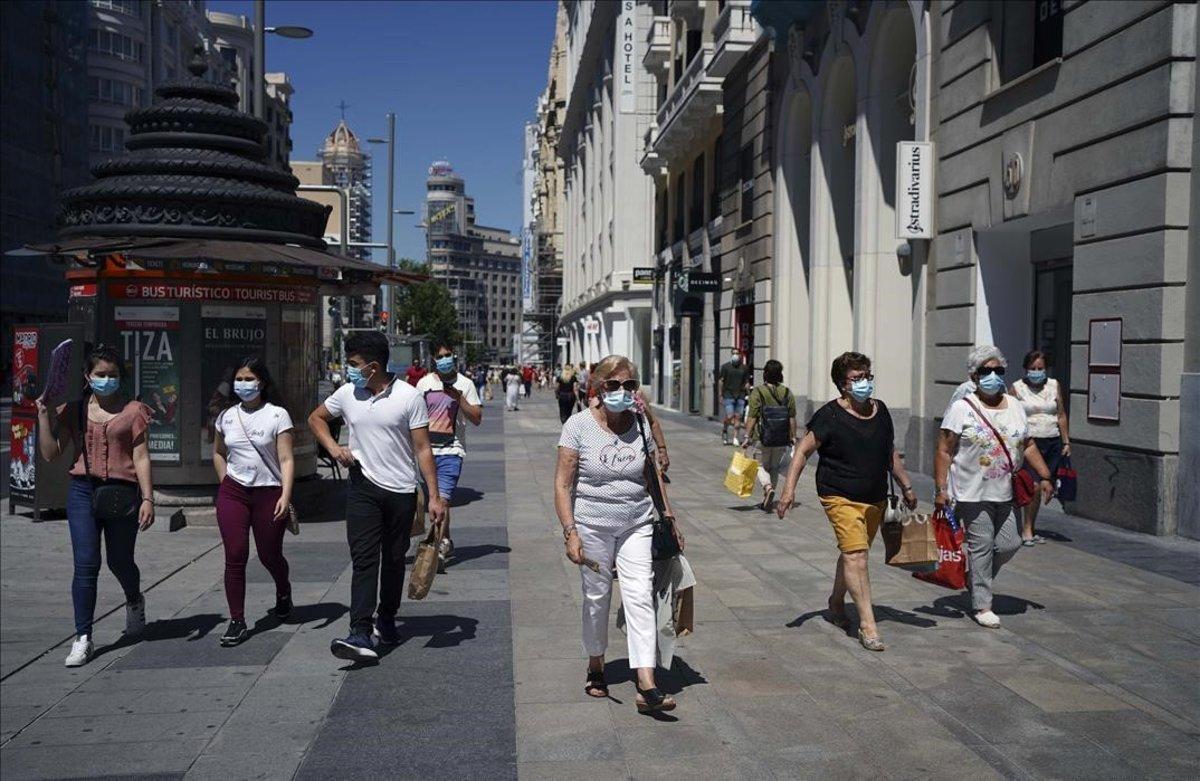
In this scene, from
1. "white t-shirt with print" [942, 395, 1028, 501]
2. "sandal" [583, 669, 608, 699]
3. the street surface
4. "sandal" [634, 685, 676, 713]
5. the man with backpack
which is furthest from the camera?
the man with backpack

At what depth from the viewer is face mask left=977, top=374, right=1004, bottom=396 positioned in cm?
714

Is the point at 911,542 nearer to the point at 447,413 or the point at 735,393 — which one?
the point at 447,413

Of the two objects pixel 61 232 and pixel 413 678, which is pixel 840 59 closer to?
pixel 61 232

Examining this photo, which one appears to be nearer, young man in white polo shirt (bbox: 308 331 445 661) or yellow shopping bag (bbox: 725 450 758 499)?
young man in white polo shirt (bbox: 308 331 445 661)

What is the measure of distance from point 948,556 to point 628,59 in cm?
4033

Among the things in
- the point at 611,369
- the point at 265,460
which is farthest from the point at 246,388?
the point at 611,369

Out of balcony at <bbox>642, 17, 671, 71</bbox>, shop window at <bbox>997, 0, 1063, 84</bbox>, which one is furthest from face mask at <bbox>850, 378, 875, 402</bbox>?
balcony at <bbox>642, 17, 671, 71</bbox>

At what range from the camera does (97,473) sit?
6.55m

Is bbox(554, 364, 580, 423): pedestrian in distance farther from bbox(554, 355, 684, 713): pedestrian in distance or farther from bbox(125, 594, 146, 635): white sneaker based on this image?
bbox(554, 355, 684, 713): pedestrian in distance

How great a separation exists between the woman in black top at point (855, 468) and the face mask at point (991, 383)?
0.82m

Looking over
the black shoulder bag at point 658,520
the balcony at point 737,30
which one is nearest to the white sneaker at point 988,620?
the black shoulder bag at point 658,520

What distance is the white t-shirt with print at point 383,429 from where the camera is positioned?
6.41 meters

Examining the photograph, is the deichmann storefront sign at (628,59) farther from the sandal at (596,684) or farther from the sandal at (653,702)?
the sandal at (653,702)

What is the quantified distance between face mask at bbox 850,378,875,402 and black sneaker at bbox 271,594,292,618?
385 centimetres
